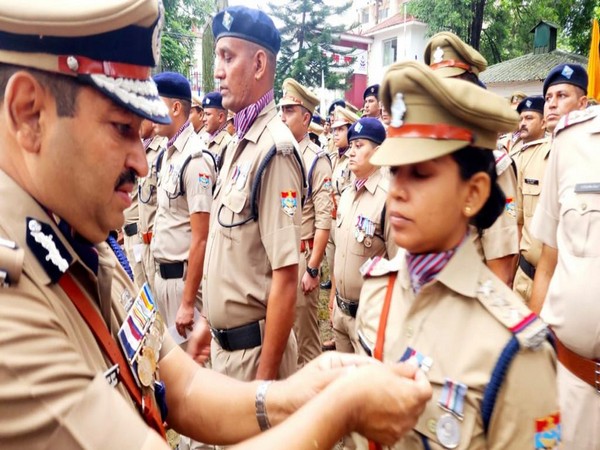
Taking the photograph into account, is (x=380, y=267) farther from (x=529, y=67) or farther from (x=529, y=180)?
(x=529, y=67)

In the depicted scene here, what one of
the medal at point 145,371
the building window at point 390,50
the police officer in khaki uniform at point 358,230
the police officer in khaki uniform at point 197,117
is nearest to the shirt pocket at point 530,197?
the police officer in khaki uniform at point 358,230

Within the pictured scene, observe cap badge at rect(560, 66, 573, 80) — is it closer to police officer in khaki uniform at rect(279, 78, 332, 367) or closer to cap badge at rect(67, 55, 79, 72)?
police officer in khaki uniform at rect(279, 78, 332, 367)

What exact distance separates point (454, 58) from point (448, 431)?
2.76 metres

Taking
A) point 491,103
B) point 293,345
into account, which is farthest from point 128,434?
point 293,345

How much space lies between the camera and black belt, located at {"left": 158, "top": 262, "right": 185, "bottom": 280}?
4383 mm

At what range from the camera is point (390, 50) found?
45094 millimetres

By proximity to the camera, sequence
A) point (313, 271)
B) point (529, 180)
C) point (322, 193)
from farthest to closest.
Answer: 1. point (322, 193)
2. point (529, 180)
3. point (313, 271)

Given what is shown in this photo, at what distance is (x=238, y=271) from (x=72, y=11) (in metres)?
1.89

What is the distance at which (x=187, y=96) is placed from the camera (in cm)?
486

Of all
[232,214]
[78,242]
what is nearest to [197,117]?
[232,214]

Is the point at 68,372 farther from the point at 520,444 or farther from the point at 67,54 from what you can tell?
the point at 520,444

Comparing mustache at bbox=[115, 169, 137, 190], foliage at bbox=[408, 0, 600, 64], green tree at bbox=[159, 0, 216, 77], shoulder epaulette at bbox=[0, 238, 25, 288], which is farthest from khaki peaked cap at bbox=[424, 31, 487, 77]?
foliage at bbox=[408, 0, 600, 64]

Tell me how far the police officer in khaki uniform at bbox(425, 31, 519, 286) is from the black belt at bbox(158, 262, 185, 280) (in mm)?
2458

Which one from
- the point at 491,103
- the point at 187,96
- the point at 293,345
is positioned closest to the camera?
the point at 491,103
